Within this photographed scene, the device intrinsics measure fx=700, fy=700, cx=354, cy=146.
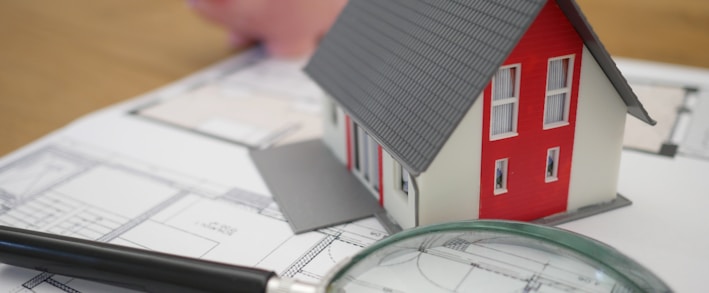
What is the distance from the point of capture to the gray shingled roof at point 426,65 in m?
0.75

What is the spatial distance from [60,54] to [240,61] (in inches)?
16.6

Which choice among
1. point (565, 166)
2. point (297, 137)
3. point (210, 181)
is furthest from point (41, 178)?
point (565, 166)

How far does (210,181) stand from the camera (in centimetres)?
105

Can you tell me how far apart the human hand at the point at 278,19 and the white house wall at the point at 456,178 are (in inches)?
29.7

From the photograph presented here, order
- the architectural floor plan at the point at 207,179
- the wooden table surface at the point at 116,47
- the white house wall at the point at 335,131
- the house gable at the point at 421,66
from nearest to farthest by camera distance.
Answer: the house gable at the point at 421,66 → the architectural floor plan at the point at 207,179 → the white house wall at the point at 335,131 → the wooden table surface at the point at 116,47

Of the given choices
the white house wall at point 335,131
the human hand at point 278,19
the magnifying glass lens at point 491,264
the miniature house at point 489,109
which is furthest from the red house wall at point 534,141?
the human hand at point 278,19

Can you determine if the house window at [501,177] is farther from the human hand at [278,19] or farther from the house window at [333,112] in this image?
the human hand at [278,19]

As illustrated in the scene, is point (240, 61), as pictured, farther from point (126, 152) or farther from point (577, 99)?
point (577, 99)

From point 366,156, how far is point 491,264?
1.03ft

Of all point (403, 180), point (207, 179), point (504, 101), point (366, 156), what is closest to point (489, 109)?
point (504, 101)

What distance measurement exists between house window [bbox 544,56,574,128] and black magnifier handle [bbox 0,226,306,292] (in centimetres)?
40

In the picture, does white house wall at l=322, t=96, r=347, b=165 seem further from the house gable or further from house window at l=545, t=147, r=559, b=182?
house window at l=545, t=147, r=559, b=182

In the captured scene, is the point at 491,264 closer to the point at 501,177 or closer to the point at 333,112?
the point at 501,177

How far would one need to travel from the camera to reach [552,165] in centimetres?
90
